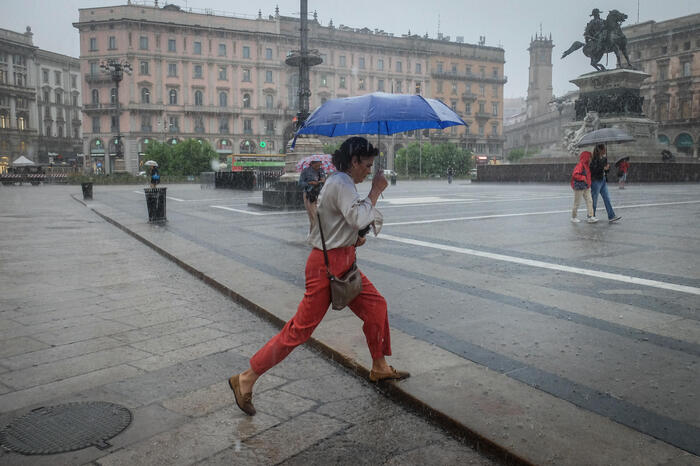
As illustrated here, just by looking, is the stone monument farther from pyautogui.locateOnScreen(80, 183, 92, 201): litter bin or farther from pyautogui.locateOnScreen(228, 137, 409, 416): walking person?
pyautogui.locateOnScreen(228, 137, 409, 416): walking person

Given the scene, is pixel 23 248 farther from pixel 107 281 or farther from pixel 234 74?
pixel 234 74

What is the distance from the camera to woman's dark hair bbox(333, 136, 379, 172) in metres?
2.96

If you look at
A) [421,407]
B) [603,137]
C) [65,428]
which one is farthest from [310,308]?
[603,137]

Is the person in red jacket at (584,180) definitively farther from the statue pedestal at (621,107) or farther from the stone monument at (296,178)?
the statue pedestal at (621,107)

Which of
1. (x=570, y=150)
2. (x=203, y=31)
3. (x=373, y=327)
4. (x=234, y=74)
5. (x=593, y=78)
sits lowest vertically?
(x=373, y=327)

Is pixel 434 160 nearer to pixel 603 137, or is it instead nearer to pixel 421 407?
pixel 603 137

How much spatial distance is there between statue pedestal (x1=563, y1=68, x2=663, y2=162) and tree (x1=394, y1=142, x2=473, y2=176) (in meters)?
30.7

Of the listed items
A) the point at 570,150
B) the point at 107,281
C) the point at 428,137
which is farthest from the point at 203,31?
the point at 107,281

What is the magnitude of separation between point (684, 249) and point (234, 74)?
63.7 meters

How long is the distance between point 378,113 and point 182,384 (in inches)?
94.0

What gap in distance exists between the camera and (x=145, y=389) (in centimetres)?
335

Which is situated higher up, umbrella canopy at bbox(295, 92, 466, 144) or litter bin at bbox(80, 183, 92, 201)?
umbrella canopy at bbox(295, 92, 466, 144)

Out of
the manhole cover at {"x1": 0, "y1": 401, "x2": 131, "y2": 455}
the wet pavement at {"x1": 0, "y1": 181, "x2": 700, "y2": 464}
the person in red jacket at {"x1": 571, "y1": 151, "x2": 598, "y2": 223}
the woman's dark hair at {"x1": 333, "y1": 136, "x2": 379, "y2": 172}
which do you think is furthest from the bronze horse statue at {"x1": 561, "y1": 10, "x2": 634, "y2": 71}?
the manhole cover at {"x1": 0, "y1": 401, "x2": 131, "y2": 455}

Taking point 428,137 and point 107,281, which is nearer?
point 107,281
